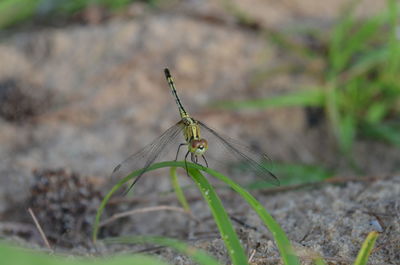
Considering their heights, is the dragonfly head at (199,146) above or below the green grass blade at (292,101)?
below

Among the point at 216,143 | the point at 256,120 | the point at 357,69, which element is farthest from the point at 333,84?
Result: the point at 216,143

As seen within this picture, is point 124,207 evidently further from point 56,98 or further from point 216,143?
point 56,98

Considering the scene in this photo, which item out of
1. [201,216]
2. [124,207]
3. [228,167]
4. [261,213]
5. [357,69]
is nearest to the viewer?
[261,213]

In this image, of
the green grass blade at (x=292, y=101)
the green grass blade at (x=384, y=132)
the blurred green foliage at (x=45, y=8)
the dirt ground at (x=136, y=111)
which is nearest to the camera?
the dirt ground at (x=136, y=111)

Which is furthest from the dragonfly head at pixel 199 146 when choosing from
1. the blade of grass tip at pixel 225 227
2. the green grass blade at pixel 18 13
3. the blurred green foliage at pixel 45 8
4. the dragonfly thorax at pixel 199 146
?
the green grass blade at pixel 18 13

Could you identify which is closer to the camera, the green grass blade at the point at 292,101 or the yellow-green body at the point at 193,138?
the yellow-green body at the point at 193,138

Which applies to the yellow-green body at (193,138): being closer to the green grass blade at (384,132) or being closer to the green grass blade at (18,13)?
the green grass blade at (384,132)
